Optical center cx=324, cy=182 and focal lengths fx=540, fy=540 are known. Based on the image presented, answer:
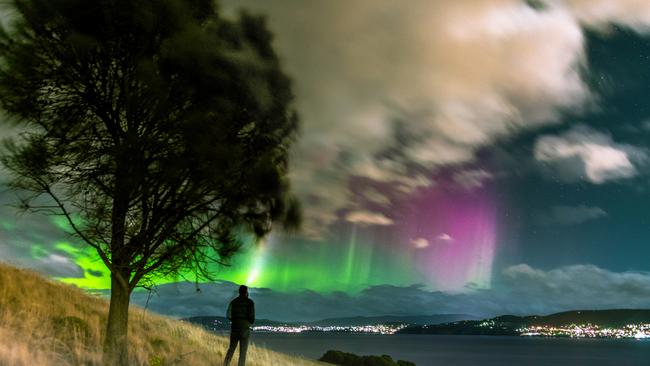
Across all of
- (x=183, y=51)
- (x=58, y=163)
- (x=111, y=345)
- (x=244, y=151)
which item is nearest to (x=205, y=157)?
(x=244, y=151)

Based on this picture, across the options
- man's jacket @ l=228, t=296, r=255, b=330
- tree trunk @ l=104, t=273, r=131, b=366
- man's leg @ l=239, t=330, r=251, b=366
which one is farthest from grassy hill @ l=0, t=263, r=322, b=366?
man's jacket @ l=228, t=296, r=255, b=330

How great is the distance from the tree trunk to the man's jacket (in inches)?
100

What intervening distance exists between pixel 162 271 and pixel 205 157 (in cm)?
397

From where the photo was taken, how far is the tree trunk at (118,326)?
12.2m

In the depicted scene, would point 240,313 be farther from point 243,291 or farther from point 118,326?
point 118,326

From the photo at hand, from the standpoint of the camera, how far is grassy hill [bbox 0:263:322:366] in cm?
1014

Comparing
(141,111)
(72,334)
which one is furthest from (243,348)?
(141,111)

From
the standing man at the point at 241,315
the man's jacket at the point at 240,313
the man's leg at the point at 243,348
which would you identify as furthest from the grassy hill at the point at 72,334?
the man's jacket at the point at 240,313

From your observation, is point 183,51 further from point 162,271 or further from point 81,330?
point 81,330

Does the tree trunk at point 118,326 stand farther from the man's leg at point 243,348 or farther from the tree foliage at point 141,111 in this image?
the man's leg at point 243,348

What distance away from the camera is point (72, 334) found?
13.2 metres

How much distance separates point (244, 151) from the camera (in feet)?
45.4

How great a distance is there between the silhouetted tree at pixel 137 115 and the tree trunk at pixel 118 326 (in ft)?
0.11

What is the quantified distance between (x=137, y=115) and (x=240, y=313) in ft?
18.1
